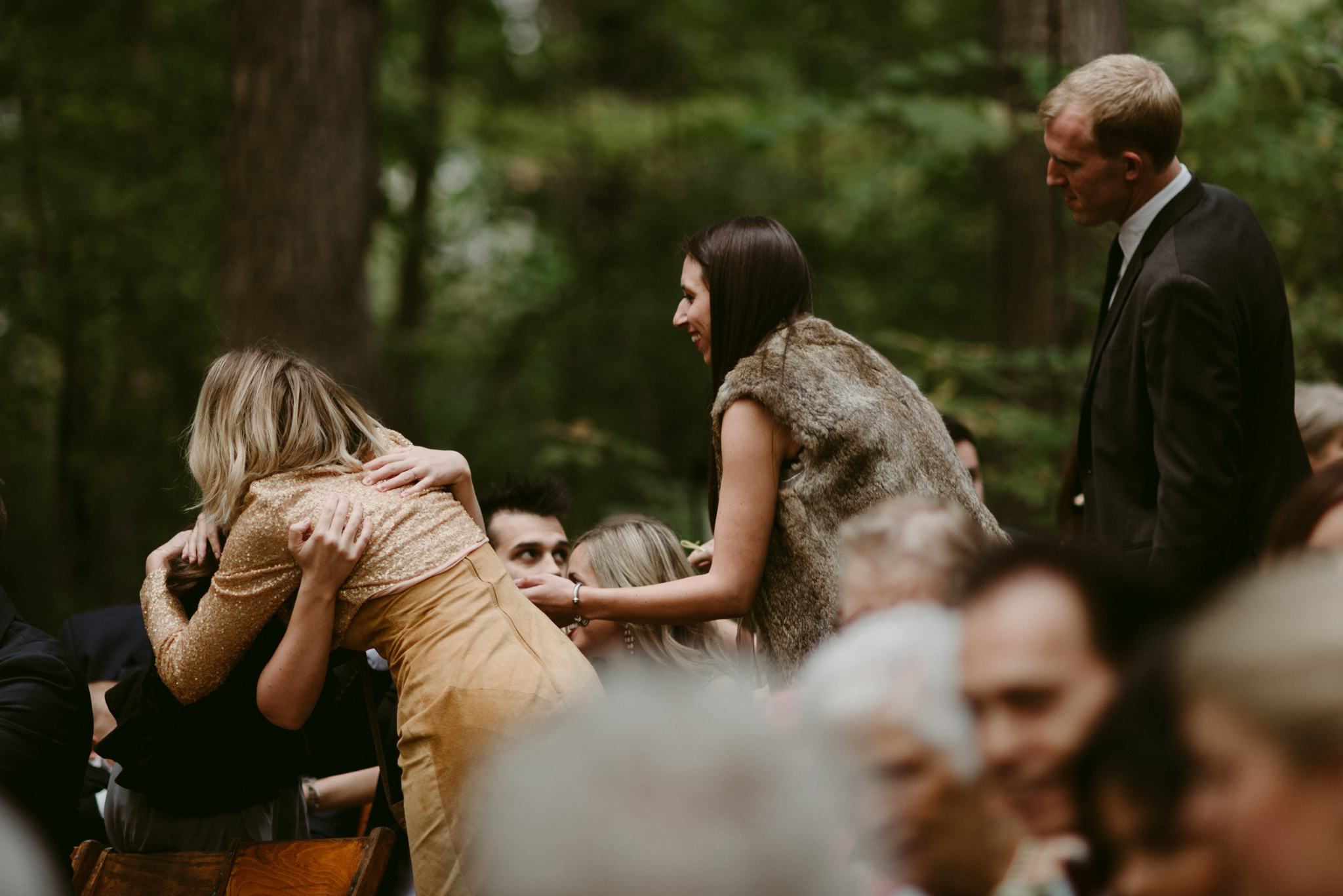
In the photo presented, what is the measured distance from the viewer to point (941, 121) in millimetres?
5840

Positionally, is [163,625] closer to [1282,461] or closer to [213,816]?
[213,816]

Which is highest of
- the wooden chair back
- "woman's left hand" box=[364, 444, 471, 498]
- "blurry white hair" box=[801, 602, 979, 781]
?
"blurry white hair" box=[801, 602, 979, 781]

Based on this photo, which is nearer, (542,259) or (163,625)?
(163,625)

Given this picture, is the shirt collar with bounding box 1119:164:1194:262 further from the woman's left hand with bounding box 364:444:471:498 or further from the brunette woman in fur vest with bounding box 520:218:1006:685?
the woman's left hand with bounding box 364:444:471:498

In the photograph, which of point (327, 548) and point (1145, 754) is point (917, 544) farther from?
point (327, 548)

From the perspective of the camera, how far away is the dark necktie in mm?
2807

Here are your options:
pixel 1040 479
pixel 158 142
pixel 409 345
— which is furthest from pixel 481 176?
pixel 1040 479

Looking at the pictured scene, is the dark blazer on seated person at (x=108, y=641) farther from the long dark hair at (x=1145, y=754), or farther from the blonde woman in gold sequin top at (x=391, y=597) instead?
the long dark hair at (x=1145, y=754)

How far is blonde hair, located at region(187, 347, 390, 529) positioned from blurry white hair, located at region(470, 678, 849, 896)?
1614 millimetres

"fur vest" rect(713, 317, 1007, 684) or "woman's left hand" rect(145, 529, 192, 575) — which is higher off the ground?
"fur vest" rect(713, 317, 1007, 684)

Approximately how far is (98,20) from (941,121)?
6.33 meters

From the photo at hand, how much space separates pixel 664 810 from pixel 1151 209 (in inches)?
87.2

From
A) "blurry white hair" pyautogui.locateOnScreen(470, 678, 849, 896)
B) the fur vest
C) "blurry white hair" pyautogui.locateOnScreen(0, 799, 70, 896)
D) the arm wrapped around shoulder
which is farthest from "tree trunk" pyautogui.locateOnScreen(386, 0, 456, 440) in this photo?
"blurry white hair" pyautogui.locateOnScreen(470, 678, 849, 896)

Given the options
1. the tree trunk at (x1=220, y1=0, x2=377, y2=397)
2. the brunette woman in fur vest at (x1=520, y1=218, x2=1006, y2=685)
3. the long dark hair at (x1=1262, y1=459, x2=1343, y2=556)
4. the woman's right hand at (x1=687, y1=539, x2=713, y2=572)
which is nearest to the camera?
the long dark hair at (x1=1262, y1=459, x2=1343, y2=556)
